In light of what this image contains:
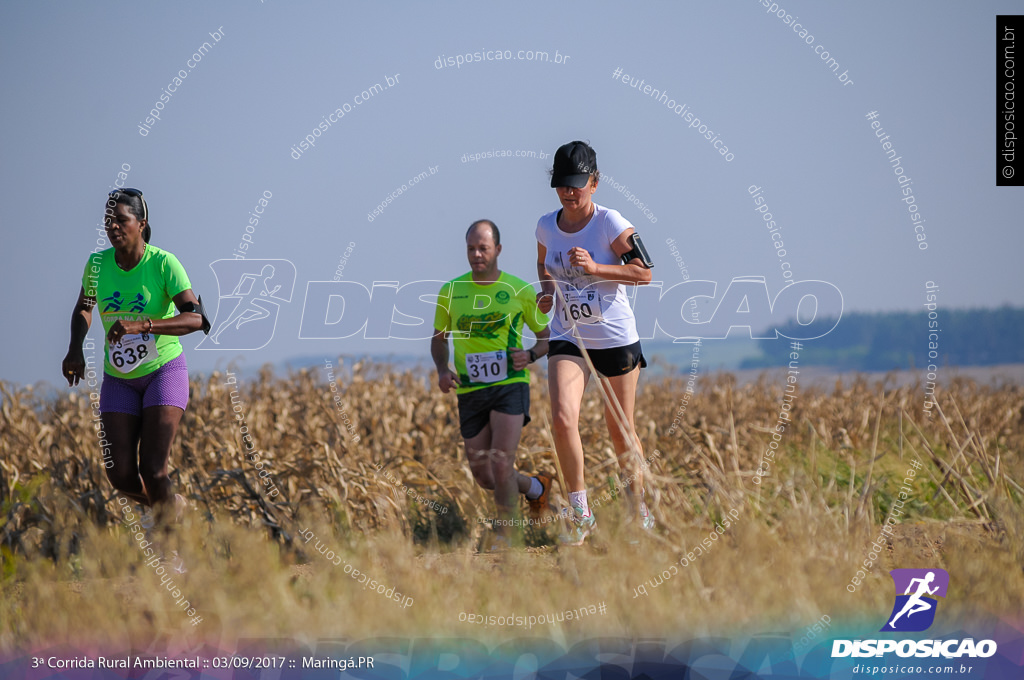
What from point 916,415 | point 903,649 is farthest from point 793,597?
Result: point 916,415

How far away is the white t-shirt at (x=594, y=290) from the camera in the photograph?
17.1 ft

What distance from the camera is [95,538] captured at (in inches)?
166

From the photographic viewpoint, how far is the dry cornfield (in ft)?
12.2

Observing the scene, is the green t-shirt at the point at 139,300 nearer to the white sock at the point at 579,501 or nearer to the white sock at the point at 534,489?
the white sock at the point at 579,501

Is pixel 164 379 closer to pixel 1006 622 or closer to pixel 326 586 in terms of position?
pixel 326 586

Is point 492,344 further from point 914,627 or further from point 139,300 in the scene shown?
point 914,627

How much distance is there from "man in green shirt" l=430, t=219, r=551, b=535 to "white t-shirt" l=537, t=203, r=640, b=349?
0.53 meters

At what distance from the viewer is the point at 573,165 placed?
205 inches

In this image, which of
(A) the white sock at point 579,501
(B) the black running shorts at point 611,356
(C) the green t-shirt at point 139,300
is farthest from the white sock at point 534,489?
(C) the green t-shirt at point 139,300

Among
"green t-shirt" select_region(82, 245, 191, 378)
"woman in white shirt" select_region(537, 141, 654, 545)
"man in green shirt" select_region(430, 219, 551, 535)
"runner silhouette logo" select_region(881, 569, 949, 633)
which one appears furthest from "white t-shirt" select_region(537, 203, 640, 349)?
"green t-shirt" select_region(82, 245, 191, 378)

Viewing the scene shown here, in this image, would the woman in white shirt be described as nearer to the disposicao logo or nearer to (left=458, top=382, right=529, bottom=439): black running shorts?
(left=458, top=382, right=529, bottom=439): black running shorts

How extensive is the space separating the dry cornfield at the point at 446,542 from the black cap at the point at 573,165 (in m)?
1.67

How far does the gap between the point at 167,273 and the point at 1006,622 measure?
14.7 ft

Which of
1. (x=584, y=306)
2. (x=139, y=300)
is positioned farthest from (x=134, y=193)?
(x=584, y=306)
